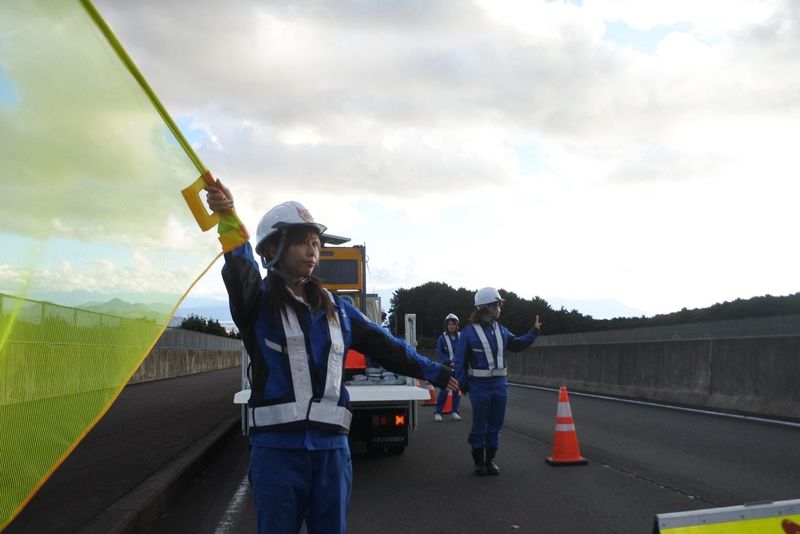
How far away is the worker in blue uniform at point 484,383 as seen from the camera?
9.12 metres

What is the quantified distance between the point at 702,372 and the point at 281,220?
47.2 feet

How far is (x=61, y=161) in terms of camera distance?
8.82ft

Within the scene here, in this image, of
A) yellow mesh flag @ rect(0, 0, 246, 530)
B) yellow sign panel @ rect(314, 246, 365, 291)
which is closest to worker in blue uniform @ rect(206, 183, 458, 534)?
yellow mesh flag @ rect(0, 0, 246, 530)

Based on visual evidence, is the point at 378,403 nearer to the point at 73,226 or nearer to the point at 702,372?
the point at 73,226

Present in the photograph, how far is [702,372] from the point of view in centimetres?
1631

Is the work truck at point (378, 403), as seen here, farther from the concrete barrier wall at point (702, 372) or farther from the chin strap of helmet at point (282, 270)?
the concrete barrier wall at point (702, 372)

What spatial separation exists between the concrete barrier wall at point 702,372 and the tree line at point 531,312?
14.8 feet

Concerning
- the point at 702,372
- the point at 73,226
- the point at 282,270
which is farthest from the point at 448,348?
the point at 73,226

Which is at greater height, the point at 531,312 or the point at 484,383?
the point at 531,312

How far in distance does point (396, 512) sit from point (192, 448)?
3.97 meters

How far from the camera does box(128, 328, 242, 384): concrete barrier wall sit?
90.7ft

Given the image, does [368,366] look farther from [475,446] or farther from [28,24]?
[28,24]

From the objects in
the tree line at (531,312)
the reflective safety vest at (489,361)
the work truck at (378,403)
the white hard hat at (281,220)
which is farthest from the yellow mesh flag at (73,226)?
the tree line at (531,312)

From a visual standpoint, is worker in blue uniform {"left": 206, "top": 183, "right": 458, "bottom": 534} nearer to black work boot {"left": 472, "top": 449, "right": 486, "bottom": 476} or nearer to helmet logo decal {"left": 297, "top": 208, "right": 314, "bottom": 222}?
helmet logo decal {"left": 297, "top": 208, "right": 314, "bottom": 222}
